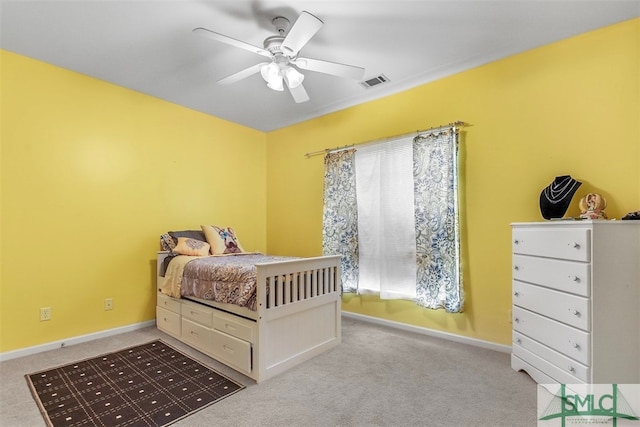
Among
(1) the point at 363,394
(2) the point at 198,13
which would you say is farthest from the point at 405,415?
(2) the point at 198,13

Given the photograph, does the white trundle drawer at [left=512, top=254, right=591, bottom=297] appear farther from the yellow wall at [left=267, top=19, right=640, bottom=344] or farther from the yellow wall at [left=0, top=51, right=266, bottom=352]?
the yellow wall at [left=0, top=51, right=266, bottom=352]

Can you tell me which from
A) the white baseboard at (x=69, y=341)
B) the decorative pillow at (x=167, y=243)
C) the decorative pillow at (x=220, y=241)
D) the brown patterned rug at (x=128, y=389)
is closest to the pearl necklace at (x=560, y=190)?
the brown patterned rug at (x=128, y=389)

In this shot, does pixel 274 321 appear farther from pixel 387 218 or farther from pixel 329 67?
pixel 329 67

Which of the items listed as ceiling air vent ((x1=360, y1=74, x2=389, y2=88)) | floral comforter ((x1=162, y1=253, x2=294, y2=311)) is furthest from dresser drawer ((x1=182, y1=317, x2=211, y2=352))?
ceiling air vent ((x1=360, y1=74, x2=389, y2=88))

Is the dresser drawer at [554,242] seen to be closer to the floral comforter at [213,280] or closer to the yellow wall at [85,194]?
the floral comforter at [213,280]

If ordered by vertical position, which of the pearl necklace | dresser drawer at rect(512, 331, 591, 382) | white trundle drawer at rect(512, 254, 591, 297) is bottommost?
dresser drawer at rect(512, 331, 591, 382)

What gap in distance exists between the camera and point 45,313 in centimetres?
273

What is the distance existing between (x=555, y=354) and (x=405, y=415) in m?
1.07

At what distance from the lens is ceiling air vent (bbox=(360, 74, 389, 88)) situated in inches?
121

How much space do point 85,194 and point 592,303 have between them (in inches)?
164

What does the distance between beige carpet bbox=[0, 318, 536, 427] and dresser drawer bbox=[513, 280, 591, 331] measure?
0.54 m

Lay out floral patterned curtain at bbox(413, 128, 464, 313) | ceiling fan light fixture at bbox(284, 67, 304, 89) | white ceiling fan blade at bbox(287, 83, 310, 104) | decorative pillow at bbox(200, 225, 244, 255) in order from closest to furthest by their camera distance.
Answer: ceiling fan light fixture at bbox(284, 67, 304, 89), white ceiling fan blade at bbox(287, 83, 310, 104), floral patterned curtain at bbox(413, 128, 464, 313), decorative pillow at bbox(200, 225, 244, 255)

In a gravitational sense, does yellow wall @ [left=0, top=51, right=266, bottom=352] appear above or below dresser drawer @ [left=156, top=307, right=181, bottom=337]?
above

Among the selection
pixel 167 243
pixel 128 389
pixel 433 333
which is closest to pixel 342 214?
pixel 433 333
